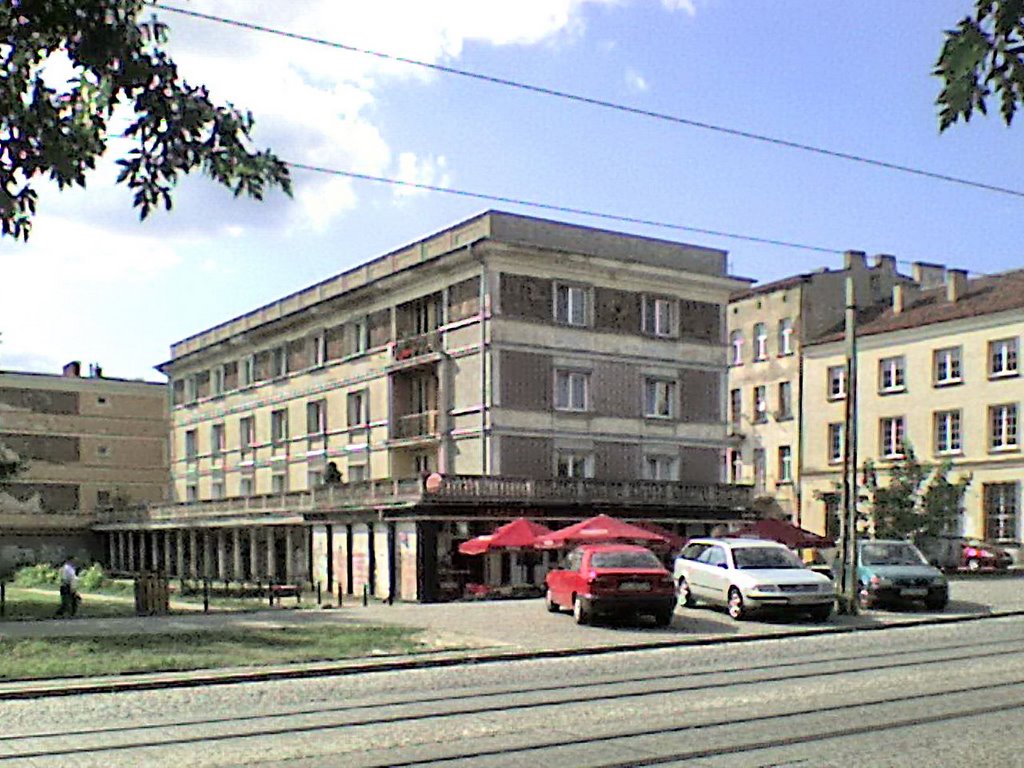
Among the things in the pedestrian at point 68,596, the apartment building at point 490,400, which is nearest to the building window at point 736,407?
the apartment building at point 490,400

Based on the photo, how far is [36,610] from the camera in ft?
119

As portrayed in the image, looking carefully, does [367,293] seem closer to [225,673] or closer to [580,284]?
[580,284]

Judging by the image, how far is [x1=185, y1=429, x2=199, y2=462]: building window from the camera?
76.4 meters

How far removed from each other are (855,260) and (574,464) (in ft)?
89.9

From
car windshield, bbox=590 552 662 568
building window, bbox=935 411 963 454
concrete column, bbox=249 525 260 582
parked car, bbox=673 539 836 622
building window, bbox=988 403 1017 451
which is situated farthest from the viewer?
concrete column, bbox=249 525 260 582

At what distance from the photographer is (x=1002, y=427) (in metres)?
58.2

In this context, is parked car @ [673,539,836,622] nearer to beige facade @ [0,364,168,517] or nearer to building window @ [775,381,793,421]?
building window @ [775,381,793,421]

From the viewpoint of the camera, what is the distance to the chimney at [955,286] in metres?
62.4

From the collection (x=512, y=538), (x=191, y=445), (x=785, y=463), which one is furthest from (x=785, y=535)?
(x=191, y=445)

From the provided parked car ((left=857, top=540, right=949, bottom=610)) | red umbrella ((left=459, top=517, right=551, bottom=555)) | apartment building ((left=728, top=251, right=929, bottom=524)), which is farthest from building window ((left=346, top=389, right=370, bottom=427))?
parked car ((left=857, top=540, right=949, bottom=610))

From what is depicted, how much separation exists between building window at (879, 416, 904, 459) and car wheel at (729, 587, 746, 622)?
38.3 m

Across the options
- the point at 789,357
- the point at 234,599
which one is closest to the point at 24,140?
the point at 234,599

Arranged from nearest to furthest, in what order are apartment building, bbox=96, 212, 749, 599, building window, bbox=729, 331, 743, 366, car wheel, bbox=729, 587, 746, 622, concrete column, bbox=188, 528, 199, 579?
car wheel, bbox=729, 587, 746, 622 < apartment building, bbox=96, 212, 749, 599 < concrete column, bbox=188, 528, 199, 579 < building window, bbox=729, 331, 743, 366

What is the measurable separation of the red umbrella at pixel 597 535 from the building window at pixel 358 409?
819 inches
